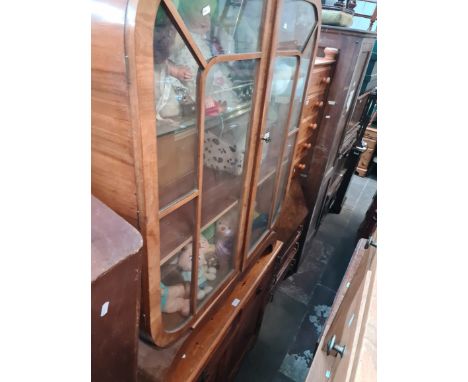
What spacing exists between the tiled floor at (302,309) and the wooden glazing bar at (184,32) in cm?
205

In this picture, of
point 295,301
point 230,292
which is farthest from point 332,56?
point 295,301

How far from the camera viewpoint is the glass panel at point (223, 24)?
0.71 metres

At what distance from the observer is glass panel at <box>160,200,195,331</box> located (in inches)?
34.4

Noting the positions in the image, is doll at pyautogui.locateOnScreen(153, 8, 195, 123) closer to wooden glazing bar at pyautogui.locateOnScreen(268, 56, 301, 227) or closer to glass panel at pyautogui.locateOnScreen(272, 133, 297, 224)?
wooden glazing bar at pyautogui.locateOnScreen(268, 56, 301, 227)

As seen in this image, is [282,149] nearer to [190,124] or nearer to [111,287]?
[190,124]

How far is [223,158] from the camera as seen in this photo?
110cm

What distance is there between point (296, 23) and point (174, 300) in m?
1.10

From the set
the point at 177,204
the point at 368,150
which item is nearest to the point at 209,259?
the point at 177,204

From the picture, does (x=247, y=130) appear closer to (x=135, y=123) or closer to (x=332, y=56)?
(x=135, y=123)

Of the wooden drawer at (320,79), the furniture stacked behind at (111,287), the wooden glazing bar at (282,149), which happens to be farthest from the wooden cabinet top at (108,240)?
the wooden drawer at (320,79)
